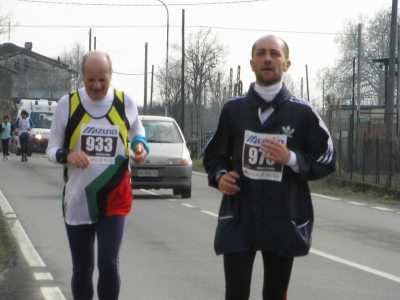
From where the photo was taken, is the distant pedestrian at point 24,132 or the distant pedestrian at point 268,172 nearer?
the distant pedestrian at point 268,172

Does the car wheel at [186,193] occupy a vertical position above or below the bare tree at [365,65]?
below

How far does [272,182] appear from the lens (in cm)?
481

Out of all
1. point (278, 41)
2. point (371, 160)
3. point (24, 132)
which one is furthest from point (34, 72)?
point (278, 41)

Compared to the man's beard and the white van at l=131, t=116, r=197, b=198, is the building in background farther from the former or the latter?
the man's beard

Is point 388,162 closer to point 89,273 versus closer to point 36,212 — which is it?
point 36,212

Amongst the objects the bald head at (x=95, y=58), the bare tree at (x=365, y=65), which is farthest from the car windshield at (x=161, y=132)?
the bare tree at (x=365, y=65)

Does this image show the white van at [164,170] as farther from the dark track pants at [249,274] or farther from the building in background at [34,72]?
the building in background at [34,72]

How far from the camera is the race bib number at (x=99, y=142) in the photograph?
18.8 feet

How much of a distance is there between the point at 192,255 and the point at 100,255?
483cm

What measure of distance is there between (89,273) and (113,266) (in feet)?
0.79

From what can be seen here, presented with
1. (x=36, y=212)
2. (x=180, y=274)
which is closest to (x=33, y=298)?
(x=180, y=274)

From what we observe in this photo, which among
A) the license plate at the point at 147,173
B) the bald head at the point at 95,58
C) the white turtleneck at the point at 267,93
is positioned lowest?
the license plate at the point at 147,173

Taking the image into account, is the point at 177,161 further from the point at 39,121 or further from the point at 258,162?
the point at 39,121

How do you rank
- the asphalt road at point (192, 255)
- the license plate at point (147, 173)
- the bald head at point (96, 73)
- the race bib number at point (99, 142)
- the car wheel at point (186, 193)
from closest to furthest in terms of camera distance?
the bald head at point (96, 73), the race bib number at point (99, 142), the asphalt road at point (192, 255), the license plate at point (147, 173), the car wheel at point (186, 193)
